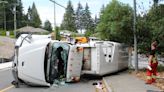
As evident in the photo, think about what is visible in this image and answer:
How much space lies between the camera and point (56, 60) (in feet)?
62.3

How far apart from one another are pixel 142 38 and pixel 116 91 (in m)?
9.06

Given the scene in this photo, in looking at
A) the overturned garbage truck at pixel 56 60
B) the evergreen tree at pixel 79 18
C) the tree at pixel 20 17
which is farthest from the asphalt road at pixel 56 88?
the evergreen tree at pixel 79 18

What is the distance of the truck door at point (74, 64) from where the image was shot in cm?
1894

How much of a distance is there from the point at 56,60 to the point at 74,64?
31.5 inches

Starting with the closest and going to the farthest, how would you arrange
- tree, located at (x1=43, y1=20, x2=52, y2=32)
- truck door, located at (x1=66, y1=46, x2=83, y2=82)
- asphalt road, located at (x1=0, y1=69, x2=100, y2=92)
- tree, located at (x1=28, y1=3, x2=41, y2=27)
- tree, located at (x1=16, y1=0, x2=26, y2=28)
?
1. asphalt road, located at (x1=0, y1=69, x2=100, y2=92)
2. truck door, located at (x1=66, y1=46, x2=83, y2=82)
3. tree, located at (x1=16, y1=0, x2=26, y2=28)
4. tree, located at (x1=28, y1=3, x2=41, y2=27)
5. tree, located at (x1=43, y1=20, x2=52, y2=32)

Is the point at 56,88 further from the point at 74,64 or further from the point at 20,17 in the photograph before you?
the point at 20,17

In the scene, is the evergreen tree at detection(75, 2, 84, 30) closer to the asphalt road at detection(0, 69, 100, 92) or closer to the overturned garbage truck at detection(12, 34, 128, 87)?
the overturned garbage truck at detection(12, 34, 128, 87)

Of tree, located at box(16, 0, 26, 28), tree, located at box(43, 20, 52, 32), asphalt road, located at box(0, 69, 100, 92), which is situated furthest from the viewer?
tree, located at box(43, 20, 52, 32)

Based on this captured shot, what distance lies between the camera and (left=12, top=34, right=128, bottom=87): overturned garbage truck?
1767cm

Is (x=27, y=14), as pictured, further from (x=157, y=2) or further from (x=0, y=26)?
(x=157, y=2)

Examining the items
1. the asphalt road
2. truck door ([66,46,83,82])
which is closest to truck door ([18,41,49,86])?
the asphalt road

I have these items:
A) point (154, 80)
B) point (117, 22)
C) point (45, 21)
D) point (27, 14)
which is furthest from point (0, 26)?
point (154, 80)

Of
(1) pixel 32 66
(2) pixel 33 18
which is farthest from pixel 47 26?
(1) pixel 32 66

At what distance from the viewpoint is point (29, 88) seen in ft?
57.6
